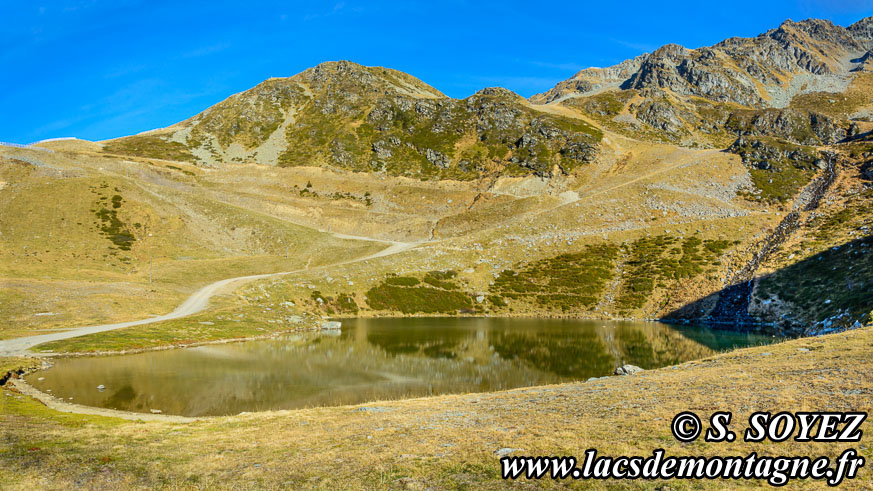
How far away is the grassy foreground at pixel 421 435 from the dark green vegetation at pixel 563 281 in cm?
6059

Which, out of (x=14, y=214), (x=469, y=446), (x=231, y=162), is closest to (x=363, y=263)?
(x=14, y=214)

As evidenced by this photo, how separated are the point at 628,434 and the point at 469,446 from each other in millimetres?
5649

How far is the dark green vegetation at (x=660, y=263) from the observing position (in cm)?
8788

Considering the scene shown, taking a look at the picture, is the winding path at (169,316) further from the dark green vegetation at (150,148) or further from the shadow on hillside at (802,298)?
the dark green vegetation at (150,148)

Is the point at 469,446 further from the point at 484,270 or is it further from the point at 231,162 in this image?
the point at 231,162

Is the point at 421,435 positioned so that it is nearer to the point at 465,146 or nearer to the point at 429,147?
the point at 429,147

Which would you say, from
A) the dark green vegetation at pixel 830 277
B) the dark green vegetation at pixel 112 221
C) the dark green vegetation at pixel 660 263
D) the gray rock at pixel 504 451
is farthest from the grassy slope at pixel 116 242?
the dark green vegetation at pixel 830 277

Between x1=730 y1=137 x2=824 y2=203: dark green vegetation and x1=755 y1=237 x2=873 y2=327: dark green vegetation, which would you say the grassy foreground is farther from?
x1=730 y1=137 x2=824 y2=203: dark green vegetation

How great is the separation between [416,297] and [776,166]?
109m

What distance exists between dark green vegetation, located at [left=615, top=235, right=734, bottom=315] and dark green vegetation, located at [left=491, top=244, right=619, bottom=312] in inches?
173

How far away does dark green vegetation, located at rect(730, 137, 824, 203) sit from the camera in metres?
116

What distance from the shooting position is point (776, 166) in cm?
12638

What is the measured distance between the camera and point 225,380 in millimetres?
38031

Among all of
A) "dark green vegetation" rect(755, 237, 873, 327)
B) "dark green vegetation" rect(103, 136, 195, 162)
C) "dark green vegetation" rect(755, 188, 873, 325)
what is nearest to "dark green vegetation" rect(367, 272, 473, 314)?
"dark green vegetation" rect(755, 237, 873, 327)
